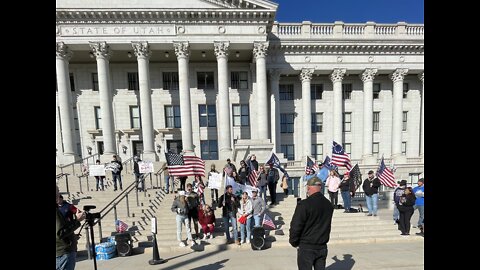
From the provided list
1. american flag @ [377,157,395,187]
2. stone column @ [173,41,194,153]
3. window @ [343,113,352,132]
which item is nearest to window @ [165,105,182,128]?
stone column @ [173,41,194,153]

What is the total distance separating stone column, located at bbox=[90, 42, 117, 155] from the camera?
20.9 metres

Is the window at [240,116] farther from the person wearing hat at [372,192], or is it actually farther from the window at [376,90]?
the person wearing hat at [372,192]

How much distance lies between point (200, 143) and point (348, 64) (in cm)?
1851

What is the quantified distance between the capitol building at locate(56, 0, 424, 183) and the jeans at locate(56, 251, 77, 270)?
1762 centimetres

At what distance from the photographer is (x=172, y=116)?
1011 inches

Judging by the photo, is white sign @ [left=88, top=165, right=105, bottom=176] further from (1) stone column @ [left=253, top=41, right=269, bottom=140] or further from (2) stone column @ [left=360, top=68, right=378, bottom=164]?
(2) stone column @ [left=360, top=68, right=378, bottom=164]

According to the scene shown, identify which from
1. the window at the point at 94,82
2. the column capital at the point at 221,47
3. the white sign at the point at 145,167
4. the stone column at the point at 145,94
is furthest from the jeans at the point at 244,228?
the window at the point at 94,82

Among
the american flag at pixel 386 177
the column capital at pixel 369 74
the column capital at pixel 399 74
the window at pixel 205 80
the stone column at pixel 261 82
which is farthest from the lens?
the column capital at pixel 399 74

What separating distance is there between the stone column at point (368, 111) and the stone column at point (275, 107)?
9.80m

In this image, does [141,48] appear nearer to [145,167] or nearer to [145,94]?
[145,94]

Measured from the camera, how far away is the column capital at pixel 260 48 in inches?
854

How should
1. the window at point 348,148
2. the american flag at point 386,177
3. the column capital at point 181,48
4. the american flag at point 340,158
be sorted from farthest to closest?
the window at point 348,148, the column capital at point 181,48, the american flag at point 340,158, the american flag at point 386,177
